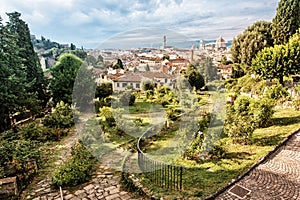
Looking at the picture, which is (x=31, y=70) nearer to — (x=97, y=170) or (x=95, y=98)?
(x=95, y=98)

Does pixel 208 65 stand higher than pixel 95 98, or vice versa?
pixel 208 65

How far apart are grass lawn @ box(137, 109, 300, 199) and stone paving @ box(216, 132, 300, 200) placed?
245mm

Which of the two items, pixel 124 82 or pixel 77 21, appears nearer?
pixel 77 21

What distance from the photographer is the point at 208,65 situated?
1248cm

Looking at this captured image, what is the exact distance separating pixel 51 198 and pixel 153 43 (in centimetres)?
487

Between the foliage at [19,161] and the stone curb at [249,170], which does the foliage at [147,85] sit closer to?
the stone curb at [249,170]

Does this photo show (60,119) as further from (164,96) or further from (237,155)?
(237,155)

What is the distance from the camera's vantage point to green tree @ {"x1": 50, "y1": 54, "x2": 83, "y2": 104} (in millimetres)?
13258

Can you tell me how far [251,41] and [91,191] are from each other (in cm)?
2218

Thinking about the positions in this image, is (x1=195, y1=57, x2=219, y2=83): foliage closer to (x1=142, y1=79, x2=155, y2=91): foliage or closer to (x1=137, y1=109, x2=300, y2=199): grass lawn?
(x1=142, y1=79, x2=155, y2=91): foliage

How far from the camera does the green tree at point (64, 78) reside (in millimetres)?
13258

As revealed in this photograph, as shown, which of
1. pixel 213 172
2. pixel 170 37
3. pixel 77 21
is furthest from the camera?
pixel 77 21

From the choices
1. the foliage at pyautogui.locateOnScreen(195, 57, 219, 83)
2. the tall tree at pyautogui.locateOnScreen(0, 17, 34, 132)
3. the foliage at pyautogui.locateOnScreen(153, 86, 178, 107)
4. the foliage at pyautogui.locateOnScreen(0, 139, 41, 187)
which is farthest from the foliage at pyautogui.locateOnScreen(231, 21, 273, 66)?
the foliage at pyautogui.locateOnScreen(0, 139, 41, 187)

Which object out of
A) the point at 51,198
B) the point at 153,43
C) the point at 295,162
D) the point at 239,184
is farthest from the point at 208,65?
the point at 51,198
